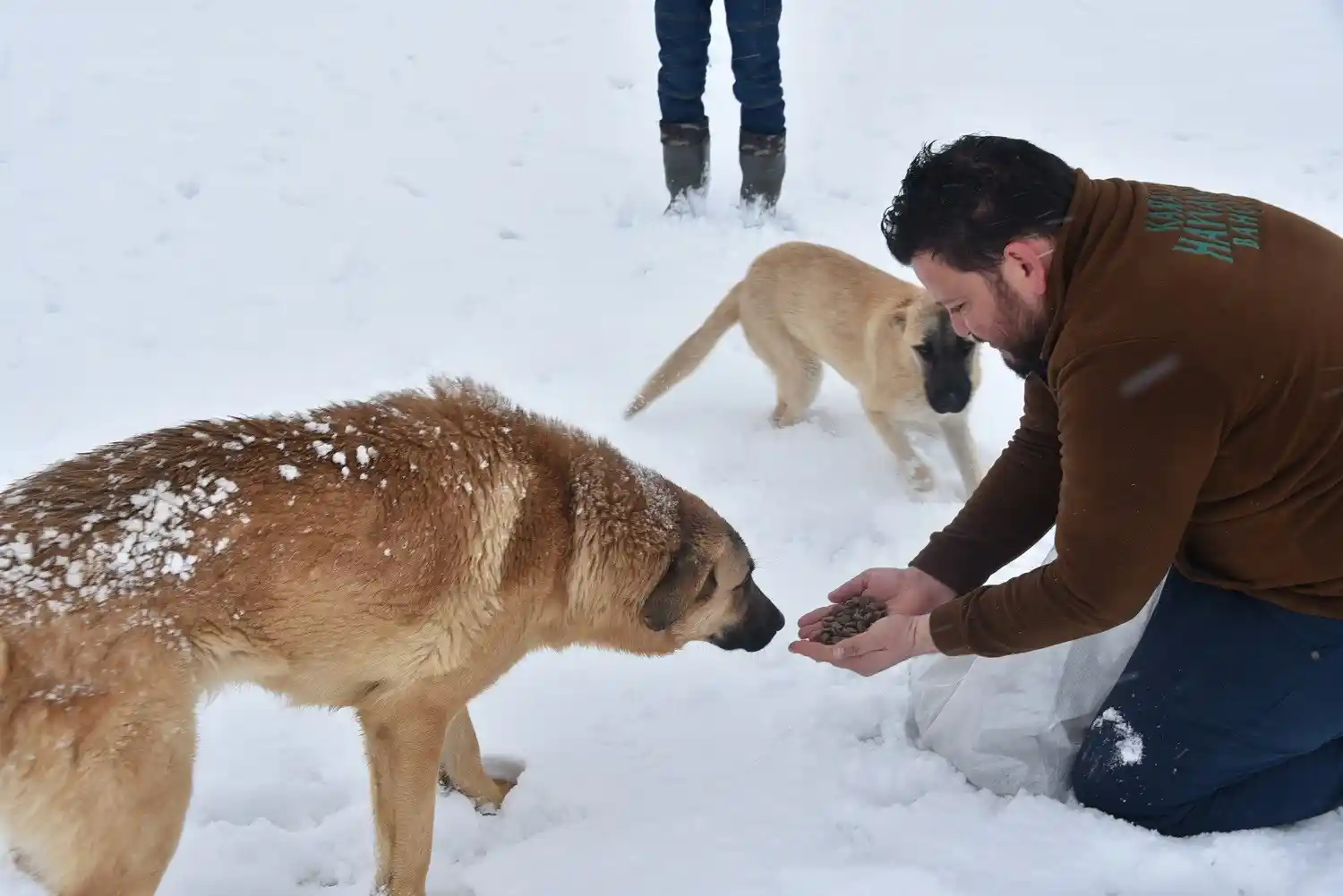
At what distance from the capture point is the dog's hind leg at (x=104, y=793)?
2240mm

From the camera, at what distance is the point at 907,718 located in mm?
3338

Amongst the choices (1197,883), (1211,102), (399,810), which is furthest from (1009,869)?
(1211,102)

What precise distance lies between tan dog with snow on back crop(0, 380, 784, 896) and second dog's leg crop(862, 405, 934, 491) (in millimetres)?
1986

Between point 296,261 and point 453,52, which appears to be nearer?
point 296,261

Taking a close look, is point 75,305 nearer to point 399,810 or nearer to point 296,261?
point 296,261

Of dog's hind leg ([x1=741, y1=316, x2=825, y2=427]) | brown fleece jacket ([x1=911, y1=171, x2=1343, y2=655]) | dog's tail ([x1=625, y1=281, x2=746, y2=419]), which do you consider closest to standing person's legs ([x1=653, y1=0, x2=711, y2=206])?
dog's tail ([x1=625, y1=281, x2=746, y2=419])

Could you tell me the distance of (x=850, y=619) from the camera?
10.4 ft

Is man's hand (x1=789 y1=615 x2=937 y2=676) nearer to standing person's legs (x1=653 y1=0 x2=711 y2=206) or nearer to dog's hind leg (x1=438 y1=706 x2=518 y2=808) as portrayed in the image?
dog's hind leg (x1=438 y1=706 x2=518 y2=808)

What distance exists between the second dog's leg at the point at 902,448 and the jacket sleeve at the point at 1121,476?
2635 mm

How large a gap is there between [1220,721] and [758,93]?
17.2ft

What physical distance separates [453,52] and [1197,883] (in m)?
8.61

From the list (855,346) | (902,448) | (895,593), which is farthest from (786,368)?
(895,593)

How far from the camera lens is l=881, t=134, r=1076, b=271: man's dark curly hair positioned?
90.7 inches

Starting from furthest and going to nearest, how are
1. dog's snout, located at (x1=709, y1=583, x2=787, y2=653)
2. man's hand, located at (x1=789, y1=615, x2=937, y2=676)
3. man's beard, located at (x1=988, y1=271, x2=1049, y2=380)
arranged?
1. dog's snout, located at (x1=709, y1=583, x2=787, y2=653)
2. man's hand, located at (x1=789, y1=615, x2=937, y2=676)
3. man's beard, located at (x1=988, y1=271, x2=1049, y2=380)
